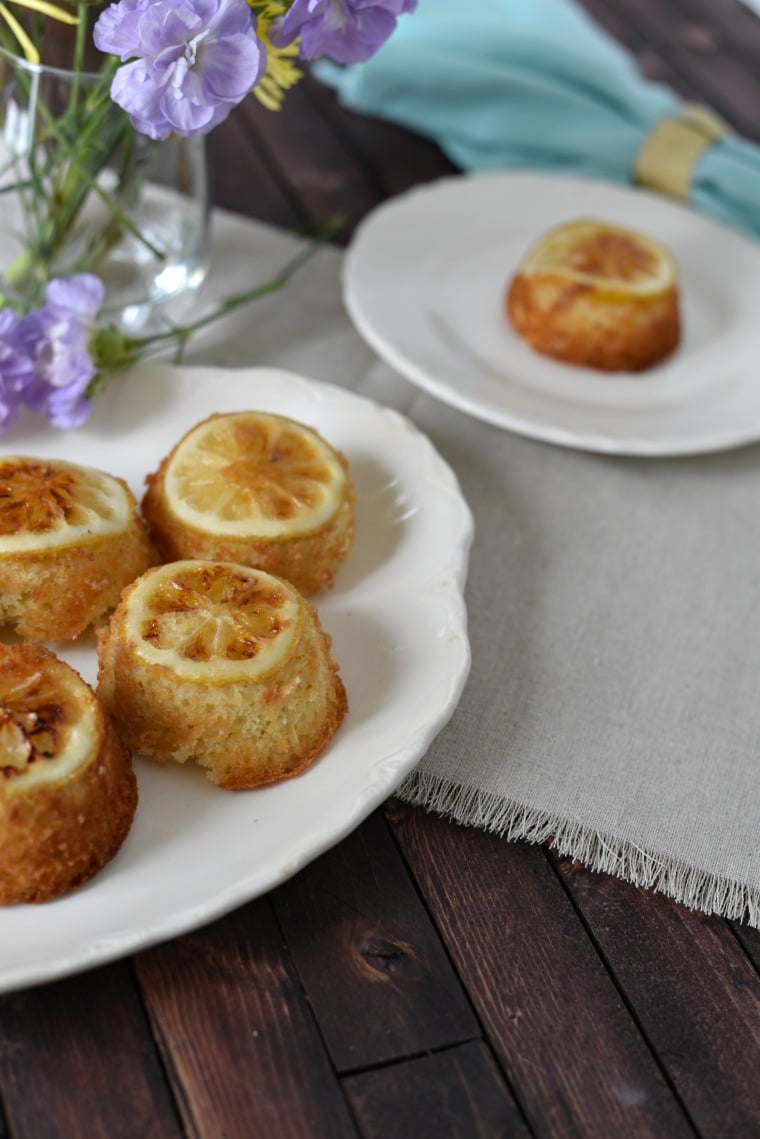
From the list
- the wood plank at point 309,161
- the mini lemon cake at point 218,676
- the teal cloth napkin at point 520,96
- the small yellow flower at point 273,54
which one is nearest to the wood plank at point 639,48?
the teal cloth napkin at point 520,96

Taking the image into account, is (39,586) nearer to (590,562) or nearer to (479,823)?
Answer: (479,823)

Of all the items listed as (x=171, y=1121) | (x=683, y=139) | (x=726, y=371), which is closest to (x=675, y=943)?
(x=171, y=1121)

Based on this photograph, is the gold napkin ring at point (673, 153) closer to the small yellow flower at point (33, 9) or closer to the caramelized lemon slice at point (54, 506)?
the small yellow flower at point (33, 9)

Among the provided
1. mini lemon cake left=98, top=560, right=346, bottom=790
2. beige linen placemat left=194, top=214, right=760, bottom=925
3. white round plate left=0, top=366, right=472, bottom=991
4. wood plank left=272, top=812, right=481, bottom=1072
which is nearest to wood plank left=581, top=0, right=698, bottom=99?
beige linen placemat left=194, top=214, right=760, bottom=925

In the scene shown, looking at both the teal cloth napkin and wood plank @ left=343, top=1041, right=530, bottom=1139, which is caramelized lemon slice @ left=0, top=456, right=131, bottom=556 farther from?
the teal cloth napkin

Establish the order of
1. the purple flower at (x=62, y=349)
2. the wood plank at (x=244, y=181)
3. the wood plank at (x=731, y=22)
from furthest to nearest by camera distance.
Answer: the wood plank at (x=731, y=22)
the wood plank at (x=244, y=181)
the purple flower at (x=62, y=349)
